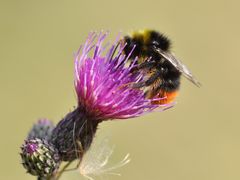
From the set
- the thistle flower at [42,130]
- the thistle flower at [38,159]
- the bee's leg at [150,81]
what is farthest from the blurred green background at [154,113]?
the thistle flower at [38,159]

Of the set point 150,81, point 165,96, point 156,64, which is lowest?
point 165,96

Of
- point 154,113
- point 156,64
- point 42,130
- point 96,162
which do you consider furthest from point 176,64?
point 154,113

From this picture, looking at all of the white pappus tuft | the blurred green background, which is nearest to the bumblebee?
the white pappus tuft

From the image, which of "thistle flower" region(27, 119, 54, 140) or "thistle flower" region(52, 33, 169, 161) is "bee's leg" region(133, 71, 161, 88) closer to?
"thistle flower" region(52, 33, 169, 161)

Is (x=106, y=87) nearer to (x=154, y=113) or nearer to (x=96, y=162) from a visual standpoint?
(x=96, y=162)

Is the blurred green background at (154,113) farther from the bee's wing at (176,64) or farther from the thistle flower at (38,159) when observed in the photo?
the thistle flower at (38,159)

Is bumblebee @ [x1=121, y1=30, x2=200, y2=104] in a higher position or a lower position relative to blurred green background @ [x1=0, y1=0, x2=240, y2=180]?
higher

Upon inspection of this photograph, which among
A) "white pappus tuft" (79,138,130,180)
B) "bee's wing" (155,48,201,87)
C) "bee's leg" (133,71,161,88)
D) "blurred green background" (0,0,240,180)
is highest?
"bee's wing" (155,48,201,87)
